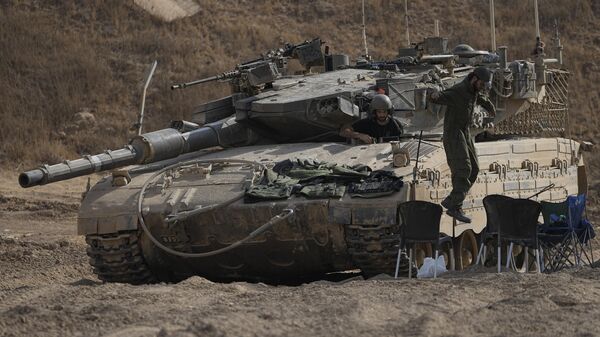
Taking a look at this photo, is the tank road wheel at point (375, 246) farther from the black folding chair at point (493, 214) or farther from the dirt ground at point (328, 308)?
the black folding chair at point (493, 214)

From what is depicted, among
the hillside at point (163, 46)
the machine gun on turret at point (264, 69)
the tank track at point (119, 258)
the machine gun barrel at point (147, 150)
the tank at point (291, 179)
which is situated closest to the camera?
the tank at point (291, 179)

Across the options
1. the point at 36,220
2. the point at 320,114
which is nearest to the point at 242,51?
the point at 36,220

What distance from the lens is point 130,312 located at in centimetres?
905

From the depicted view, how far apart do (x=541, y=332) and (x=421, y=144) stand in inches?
210

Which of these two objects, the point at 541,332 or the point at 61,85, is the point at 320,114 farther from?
the point at 61,85

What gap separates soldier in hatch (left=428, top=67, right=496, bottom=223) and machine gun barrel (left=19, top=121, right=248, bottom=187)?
9.04 feet

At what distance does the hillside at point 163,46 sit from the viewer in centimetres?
2753

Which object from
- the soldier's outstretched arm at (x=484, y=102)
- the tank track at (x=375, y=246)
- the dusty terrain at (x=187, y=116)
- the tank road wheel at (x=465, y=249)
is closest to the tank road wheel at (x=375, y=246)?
the tank track at (x=375, y=246)

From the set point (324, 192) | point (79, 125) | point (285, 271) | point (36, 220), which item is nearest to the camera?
point (324, 192)

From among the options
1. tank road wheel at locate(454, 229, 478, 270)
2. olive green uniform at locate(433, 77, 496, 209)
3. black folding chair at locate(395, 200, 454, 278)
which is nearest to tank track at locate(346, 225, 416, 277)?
black folding chair at locate(395, 200, 454, 278)

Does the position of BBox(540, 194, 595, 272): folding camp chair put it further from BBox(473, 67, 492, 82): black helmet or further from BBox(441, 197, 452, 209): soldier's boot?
BBox(473, 67, 492, 82): black helmet

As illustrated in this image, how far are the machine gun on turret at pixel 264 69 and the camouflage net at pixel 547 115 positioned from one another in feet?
8.37

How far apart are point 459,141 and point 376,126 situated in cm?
158

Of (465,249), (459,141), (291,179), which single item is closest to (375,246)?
(291,179)
